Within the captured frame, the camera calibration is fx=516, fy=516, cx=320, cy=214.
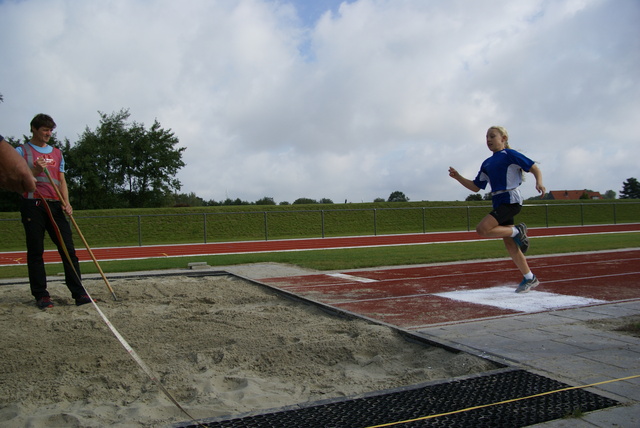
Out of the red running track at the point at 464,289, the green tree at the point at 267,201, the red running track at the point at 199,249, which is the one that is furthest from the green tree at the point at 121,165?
the red running track at the point at 464,289

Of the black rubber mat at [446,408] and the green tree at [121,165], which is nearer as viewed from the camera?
the black rubber mat at [446,408]

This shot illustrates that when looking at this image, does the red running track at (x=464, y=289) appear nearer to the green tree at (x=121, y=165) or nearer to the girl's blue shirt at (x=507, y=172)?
the girl's blue shirt at (x=507, y=172)

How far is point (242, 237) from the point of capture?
27328 mm

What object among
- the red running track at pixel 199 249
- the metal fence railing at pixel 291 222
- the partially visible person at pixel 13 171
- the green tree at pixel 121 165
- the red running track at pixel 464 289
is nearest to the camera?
the partially visible person at pixel 13 171

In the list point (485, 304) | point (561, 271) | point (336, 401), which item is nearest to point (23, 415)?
point (336, 401)

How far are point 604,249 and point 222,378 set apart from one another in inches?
461

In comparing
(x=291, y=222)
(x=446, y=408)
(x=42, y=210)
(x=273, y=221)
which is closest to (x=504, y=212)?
(x=446, y=408)

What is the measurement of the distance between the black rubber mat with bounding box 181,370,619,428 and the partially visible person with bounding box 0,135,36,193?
135 centimetres

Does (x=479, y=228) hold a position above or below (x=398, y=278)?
above

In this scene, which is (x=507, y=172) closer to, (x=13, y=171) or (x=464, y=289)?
(x=464, y=289)

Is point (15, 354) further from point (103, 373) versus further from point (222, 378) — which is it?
point (222, 378)

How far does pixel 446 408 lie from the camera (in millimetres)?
2602

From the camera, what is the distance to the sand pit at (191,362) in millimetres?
2902

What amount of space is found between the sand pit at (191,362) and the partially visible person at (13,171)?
133 centimetres
